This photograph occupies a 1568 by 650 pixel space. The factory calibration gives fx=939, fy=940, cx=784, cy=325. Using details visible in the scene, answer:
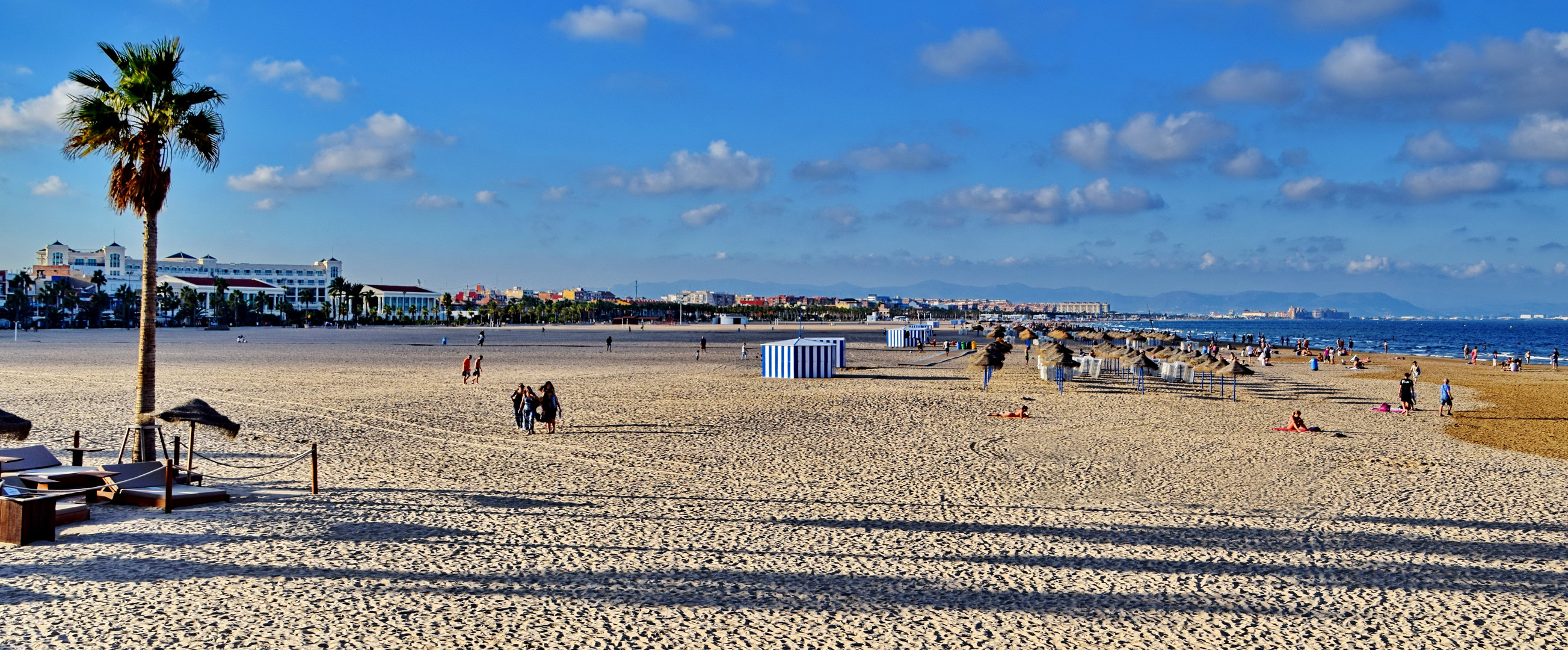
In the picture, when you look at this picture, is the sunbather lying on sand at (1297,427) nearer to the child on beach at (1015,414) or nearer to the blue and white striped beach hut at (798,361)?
the child on beach at (1015,414)

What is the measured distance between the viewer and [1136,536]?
8766 mm

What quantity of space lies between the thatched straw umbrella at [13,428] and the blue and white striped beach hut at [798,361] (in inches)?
803

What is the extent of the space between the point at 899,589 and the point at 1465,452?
39.6 feet

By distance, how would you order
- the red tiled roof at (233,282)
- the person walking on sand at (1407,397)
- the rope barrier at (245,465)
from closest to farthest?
the rope barrier at (245,465) → the person walking on sand at (1407,397) → the red tiled roof at (233,282)

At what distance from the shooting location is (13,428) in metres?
9.50

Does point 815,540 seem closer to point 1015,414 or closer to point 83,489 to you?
point 83,489

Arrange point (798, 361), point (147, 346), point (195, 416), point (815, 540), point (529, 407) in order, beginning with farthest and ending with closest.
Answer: point (798, 361), point (529, 407), point (147, 346), point (195, 416), point (815, 540)

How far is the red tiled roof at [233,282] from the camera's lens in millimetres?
128375

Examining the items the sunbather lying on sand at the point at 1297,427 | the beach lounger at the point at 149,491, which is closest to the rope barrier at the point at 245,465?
the beach lounger at the point at 149,491

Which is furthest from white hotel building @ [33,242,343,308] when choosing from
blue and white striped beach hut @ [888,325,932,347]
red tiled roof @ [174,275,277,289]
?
blue and white striped beach hut @ [888,325,932,347]

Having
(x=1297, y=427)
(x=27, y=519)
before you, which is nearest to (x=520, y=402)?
(x=27, y=519)

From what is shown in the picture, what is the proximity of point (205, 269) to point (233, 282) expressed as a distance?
19396 millimetres

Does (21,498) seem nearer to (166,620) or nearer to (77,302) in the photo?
(166,620)

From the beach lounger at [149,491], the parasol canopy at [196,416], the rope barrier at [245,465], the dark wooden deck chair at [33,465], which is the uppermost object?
the parasol canopy at [196,416]
